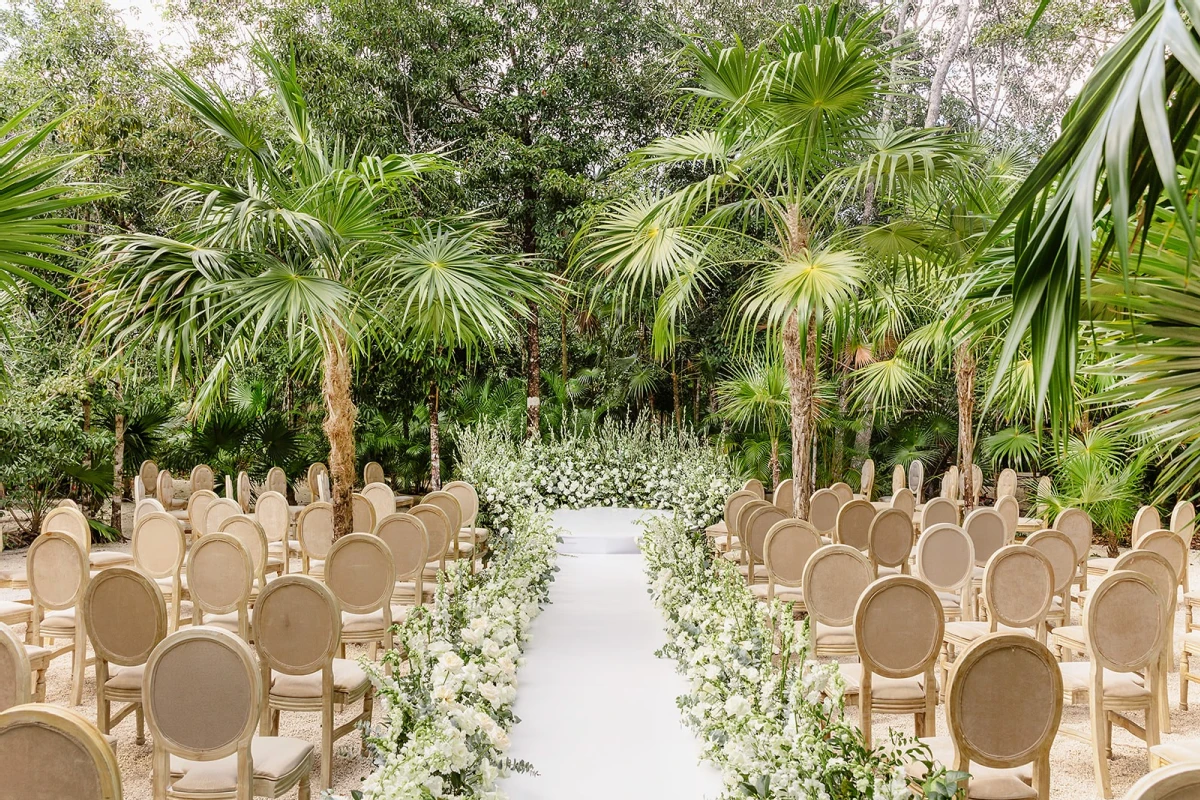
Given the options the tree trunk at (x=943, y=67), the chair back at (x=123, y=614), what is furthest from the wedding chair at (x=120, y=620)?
the tree trunk at (x=943, y=67)

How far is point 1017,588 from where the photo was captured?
407 cm

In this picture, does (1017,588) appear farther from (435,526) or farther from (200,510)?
(200,510)

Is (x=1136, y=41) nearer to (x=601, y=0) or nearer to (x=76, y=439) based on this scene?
(x=76, y=439)

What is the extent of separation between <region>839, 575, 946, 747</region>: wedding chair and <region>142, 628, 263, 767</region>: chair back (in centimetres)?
220

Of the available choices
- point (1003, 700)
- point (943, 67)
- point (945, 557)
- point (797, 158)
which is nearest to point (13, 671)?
point (1003, 700)

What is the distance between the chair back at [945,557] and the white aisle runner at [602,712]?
1623 mm

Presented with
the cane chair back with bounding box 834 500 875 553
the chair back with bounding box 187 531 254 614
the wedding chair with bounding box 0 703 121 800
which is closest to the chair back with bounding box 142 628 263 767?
the wedding chair with bounding box 0 703 121 800

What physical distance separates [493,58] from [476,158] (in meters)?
1.61

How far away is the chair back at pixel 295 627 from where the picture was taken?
129 inches

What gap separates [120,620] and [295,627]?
0.76 m

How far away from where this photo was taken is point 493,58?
12234 mm

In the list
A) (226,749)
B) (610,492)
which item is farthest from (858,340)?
A: (226,749)

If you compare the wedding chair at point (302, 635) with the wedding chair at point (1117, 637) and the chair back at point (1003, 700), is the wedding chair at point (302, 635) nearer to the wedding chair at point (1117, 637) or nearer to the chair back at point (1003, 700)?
the chair back at point (1003, 700)

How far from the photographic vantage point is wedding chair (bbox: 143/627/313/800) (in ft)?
8.30
